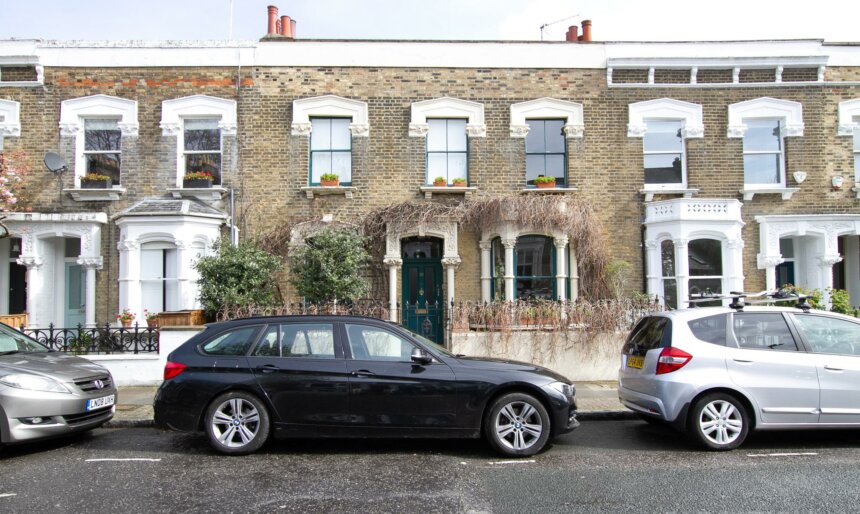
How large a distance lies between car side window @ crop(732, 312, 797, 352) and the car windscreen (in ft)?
28.6

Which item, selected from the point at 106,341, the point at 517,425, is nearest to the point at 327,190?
the point at 106,341

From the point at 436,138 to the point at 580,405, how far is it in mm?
7214

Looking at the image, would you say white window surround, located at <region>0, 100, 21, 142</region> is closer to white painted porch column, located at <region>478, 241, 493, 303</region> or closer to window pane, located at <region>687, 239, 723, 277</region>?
white painted porch column, located at <region>478, 241, 493, 303</region>

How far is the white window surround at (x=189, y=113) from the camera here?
42.9 ft

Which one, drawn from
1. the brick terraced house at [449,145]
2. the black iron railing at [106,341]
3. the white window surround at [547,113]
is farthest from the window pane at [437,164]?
the black iron railing at [106,341]

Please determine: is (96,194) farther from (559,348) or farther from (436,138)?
(559,348)

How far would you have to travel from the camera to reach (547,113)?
1338cm

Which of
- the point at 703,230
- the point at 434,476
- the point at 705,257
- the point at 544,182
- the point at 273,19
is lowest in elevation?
the point at 434,476

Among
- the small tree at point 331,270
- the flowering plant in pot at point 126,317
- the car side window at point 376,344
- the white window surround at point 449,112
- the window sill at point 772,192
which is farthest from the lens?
the white window surround at point 449,112

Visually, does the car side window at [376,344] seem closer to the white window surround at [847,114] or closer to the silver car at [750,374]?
the silver car at [750,374]

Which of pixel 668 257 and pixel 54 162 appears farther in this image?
pixel 668 257

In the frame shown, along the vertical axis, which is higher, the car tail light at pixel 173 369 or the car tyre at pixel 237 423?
the car tail light at pixel 173 369

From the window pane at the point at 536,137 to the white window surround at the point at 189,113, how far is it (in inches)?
263

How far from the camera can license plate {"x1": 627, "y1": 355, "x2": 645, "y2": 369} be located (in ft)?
22.8
